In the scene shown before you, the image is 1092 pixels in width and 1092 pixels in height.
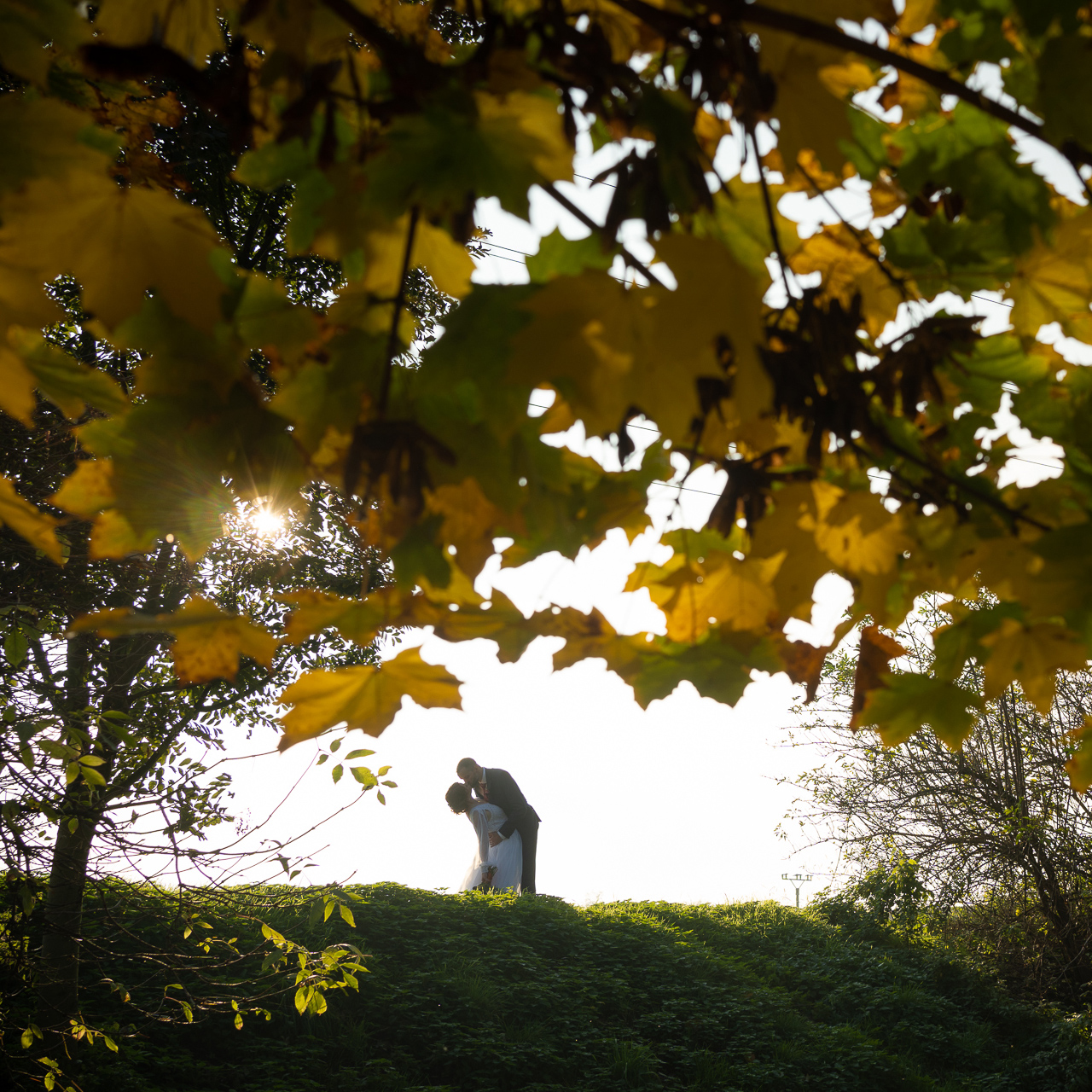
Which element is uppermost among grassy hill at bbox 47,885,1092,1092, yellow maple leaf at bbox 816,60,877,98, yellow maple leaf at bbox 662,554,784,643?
yellow maple leaf at bbox 816,60,877,98

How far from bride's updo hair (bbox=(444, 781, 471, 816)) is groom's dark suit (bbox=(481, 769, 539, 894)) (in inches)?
9.7

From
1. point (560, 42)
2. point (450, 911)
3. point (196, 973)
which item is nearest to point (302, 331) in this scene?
point (560, 42)

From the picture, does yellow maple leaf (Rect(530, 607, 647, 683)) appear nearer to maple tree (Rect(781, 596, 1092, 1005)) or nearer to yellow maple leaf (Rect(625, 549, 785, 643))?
yellow maple leaf (Rect(625, 549, 785, 643))

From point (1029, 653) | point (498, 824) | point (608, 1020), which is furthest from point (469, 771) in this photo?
point (1029, 653)

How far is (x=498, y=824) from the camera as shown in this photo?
7.60 m

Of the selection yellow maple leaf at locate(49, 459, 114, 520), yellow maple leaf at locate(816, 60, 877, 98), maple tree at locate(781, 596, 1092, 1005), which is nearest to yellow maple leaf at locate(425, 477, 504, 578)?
yellow maple leaf at locate(49, 459, 114, 520)

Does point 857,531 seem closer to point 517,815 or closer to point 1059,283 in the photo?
point 1059,283

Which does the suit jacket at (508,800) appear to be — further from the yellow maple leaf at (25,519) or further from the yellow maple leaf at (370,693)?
the yellow maple leaf at (25,519)

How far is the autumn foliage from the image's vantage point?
0.67 meters

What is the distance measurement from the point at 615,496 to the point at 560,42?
0.45 metres

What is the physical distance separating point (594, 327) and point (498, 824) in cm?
749

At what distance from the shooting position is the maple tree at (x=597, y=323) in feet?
2.20

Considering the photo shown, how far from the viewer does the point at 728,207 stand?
2.72ft

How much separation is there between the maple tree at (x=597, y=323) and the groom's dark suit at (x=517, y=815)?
22.0ft
